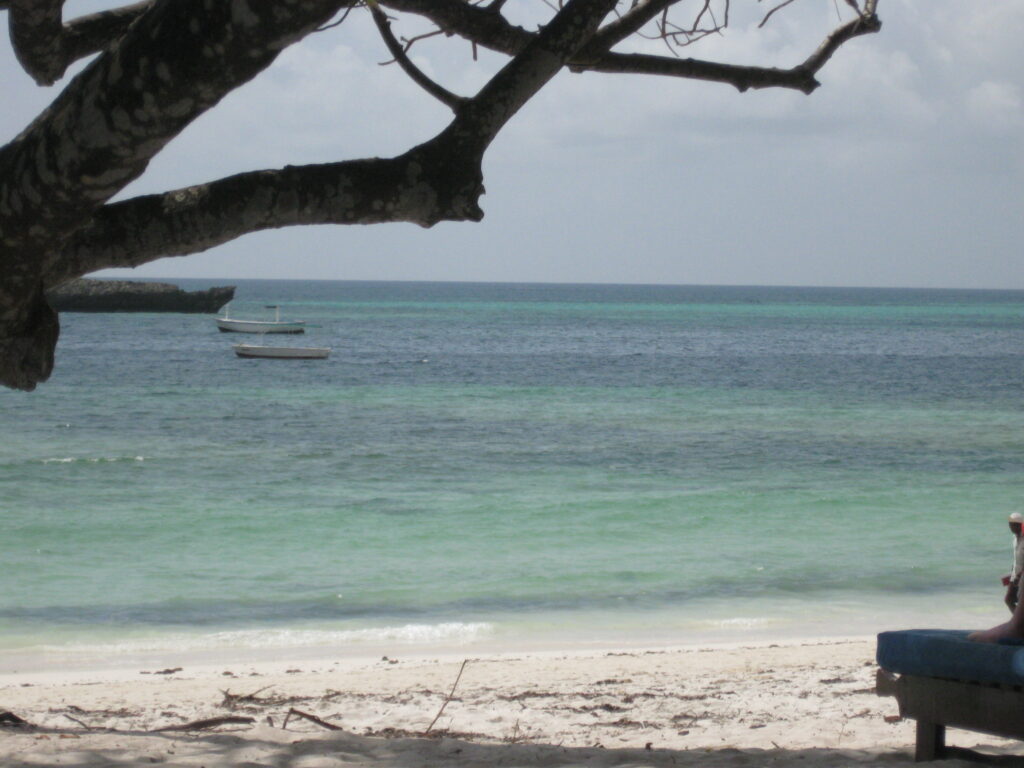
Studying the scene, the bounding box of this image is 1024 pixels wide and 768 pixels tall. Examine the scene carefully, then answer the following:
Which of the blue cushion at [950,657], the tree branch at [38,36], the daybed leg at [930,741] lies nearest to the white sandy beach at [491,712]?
the daybed leg at [930,741]

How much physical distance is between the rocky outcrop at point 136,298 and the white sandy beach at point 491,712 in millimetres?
73892

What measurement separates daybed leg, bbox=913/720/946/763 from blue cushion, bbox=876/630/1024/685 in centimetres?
21

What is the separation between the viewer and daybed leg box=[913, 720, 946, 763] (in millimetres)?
3785

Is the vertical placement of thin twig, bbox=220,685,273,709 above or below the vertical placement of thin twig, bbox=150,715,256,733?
below

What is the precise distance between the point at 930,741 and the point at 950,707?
0.24 metres

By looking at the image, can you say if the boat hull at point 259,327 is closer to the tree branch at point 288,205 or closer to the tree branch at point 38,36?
the tree branch at point 38,36

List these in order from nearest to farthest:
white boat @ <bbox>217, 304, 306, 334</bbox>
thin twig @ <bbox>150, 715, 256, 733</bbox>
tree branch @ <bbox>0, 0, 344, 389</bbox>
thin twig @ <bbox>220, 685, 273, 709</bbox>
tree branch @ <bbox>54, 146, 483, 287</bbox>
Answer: tree branch @ <bbox>0, 0, 344, 389</bbox> → tree branch @ <bbox>54, 146, 483, 287</bbox> → thin twig @ <bbox>150, 715, 256, 733</bbox> → thin twig @ <bbox>220, 685, 273, 709</bbox> → white boat @ <bbox>217, 304, 306, 334</bbox>

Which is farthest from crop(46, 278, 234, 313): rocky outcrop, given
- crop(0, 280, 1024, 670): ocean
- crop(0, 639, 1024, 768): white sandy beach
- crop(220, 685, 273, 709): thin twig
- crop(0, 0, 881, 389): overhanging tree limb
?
crop(0, 0, 881, 389): overhanging tree limb

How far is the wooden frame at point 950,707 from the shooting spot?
3.44 m

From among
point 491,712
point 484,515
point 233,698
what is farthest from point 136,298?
point 491,712

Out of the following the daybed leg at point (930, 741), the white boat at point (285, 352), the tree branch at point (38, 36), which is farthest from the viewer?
the white boat at point (285, 352)

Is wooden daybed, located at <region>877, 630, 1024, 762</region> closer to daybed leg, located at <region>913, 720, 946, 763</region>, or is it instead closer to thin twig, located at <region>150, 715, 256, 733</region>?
daybed leg, located at <region>913, 720, 946, 763</region>

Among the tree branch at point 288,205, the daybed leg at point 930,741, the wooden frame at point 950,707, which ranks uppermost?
the tree branch at point 288,205

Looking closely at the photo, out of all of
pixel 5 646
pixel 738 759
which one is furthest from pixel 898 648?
pixel 5 646
